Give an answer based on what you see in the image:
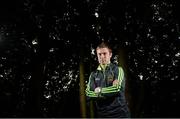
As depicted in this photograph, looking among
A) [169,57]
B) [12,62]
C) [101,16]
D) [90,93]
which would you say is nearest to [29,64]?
[12,62]

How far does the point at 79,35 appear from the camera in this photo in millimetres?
17438

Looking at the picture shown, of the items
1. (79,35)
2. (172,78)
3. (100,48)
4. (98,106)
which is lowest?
(98,106)

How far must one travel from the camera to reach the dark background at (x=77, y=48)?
15797 millimetres

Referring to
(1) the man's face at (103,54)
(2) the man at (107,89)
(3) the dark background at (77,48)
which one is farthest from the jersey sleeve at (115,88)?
(3) the dark background at (77,48)

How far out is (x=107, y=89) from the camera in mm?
5020

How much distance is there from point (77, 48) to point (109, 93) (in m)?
12.7

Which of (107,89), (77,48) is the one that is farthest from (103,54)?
(77,48)

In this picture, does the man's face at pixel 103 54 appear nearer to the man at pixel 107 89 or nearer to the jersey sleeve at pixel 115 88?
the man at pixel 107 89

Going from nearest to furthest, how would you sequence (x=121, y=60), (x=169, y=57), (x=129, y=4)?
(x=121, y=60) → (x=129, y=4) → (x=169, y=57)

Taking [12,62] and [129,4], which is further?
[12,62]

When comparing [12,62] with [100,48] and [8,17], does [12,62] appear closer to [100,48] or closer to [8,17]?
[8,17]

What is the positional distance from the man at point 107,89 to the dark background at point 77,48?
8.53 meters

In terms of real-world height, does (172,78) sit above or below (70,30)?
below

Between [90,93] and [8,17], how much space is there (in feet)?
36.0
